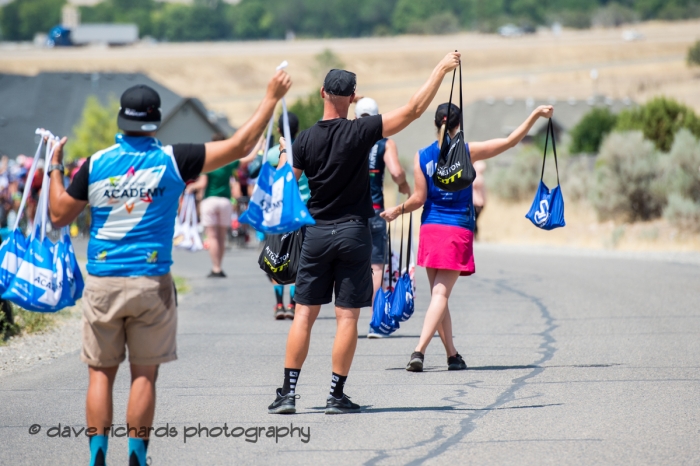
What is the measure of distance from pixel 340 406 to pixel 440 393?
95 cm

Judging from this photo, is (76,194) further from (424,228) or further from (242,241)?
(242,241)

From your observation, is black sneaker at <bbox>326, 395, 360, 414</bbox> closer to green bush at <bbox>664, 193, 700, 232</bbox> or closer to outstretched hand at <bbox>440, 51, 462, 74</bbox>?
outstretched hand at <bbox>440, 51, 462, 74</bbox>

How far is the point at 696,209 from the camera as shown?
2306 centimetres

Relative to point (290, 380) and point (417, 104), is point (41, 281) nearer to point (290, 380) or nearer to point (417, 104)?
point (290, 380)

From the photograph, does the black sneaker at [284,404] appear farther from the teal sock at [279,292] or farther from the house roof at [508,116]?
the house roof at [508,116]

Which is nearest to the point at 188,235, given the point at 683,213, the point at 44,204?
the point at 44,204

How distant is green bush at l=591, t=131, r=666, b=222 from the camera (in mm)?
26359

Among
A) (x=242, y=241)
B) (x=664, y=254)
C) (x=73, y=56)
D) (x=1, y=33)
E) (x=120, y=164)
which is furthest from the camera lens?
(x=1, y=33)

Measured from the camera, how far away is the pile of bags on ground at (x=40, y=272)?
5090 mm

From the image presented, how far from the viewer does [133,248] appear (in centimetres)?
484

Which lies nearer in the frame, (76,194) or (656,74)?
(76,194)

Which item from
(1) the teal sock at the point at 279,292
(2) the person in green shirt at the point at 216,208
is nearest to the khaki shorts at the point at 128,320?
(1) the teal sock at the point at 279,292

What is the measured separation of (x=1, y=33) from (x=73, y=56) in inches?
3099

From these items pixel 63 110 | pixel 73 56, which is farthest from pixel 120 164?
pixel 73 56
